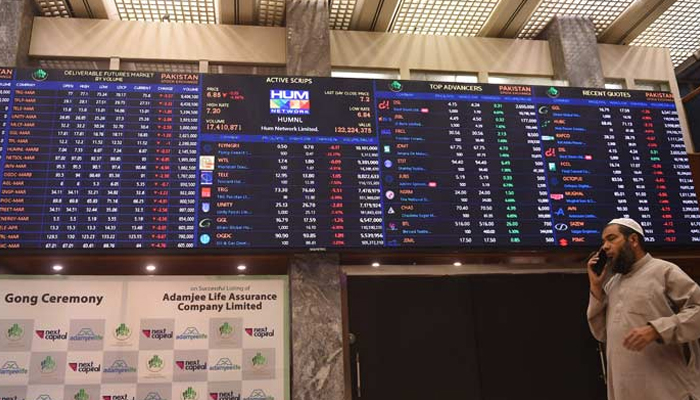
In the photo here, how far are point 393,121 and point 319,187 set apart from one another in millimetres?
903

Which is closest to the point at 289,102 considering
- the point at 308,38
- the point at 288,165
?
the point at 288,165

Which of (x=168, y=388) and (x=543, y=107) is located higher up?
(x=543, y=107)

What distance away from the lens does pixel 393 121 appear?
197 inches

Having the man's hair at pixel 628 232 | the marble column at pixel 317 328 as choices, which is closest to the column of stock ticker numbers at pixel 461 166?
the marble column at pixel 317 328

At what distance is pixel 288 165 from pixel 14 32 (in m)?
2.92

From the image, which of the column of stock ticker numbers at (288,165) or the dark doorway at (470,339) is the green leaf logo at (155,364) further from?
the dark doorway at (470,339)

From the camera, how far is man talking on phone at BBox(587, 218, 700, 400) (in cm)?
270

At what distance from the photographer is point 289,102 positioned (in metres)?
4.92

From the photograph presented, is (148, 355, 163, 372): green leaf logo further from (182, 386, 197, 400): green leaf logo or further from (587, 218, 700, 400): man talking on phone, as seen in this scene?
(587, 218, 700, 400): man talking on phone

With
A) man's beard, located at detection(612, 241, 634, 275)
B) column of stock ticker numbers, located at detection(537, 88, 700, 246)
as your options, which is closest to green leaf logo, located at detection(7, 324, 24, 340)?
man's beard, located at detection(612, 241, 634, 275)

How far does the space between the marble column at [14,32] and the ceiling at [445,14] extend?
0.74 feet

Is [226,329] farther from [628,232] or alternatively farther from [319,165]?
[628,232]

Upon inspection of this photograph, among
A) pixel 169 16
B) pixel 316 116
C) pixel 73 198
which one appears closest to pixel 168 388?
pixel 73 198

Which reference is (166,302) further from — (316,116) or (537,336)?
(537,336)
